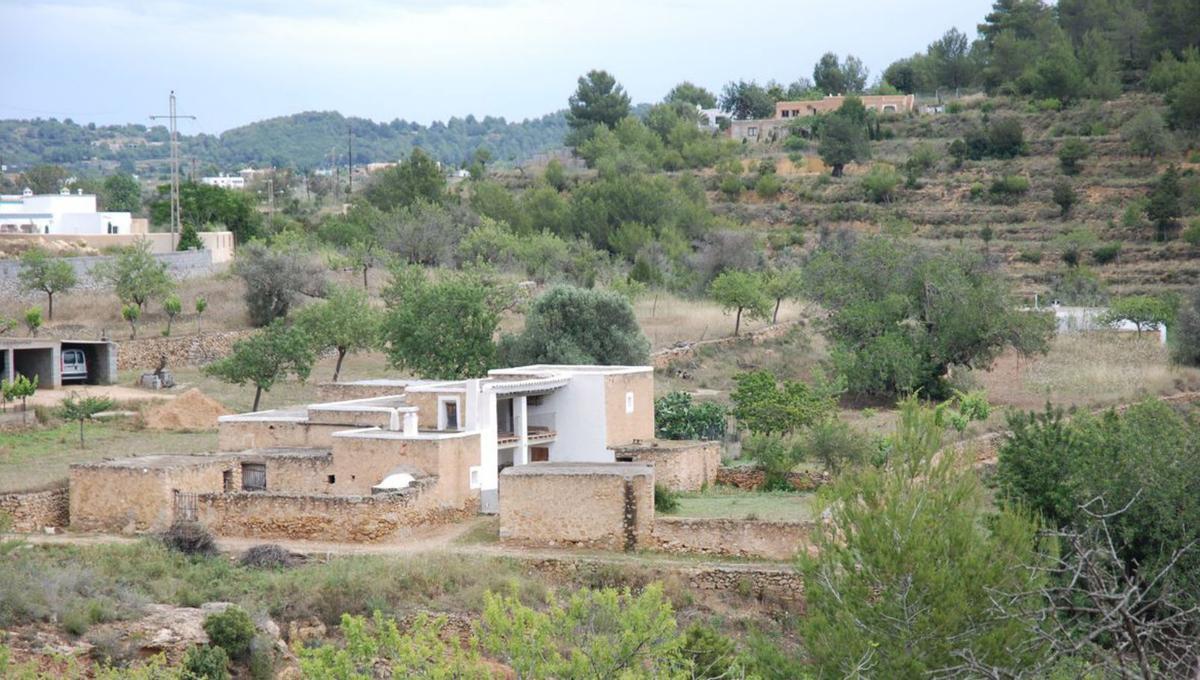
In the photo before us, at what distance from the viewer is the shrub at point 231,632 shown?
750 inches

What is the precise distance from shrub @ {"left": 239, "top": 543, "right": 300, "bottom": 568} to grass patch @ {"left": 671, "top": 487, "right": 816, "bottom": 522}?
6043mm

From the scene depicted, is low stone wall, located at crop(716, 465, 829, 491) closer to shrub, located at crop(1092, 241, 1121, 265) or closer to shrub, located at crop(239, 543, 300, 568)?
shrub, located at crop(239, 543, 300, 568)

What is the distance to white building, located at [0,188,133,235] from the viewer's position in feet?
212

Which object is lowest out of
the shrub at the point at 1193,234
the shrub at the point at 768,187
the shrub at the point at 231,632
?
the shrub at the point at 231,632

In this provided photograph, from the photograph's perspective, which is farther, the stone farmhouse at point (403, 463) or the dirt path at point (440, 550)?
the stone farmhouse at point (403, 463)

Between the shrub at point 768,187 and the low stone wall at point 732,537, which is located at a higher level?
the shrub at point 768,187

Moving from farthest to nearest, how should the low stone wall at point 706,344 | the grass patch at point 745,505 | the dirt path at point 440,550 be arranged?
the low stone wall at point 706,344 → the grass patch at point 745,505 → the dirt path at point 440,550

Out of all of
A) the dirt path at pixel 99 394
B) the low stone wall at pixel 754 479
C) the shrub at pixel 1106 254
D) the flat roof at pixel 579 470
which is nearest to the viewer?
the flat roof at pixel 579 470

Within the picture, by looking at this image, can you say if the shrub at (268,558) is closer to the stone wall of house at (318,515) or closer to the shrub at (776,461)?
the stone wall of house at (318,515)

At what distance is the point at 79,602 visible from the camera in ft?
63.7

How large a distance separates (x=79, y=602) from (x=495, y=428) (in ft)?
28.2

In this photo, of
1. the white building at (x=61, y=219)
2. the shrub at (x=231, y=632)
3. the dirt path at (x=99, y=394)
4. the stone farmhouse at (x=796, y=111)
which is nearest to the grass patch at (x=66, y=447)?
the dirt path at (x=99, y=394)

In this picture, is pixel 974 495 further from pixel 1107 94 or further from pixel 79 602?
pixel 1107 94

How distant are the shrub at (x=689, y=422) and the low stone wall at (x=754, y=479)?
3.07 m
